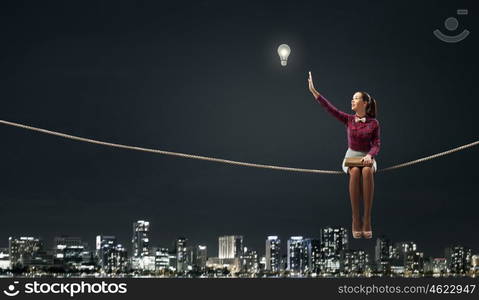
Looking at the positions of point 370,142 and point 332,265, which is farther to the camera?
point 332,265

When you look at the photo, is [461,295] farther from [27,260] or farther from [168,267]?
[168,267]

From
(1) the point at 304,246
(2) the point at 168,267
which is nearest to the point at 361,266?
(1) the point at 304,246

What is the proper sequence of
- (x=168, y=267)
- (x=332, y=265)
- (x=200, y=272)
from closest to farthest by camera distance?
(x=332, y=265) → (x=200, y=272) → (x=168, y=267)

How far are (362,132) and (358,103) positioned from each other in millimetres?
322

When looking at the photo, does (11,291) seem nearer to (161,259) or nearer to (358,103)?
(358,103)

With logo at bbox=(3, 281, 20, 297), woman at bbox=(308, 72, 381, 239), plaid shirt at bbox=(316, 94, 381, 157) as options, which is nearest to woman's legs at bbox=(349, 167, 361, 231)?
woman at bbox=(308, 72, 381, 239)

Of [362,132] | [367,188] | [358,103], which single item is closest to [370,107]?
[358,103]

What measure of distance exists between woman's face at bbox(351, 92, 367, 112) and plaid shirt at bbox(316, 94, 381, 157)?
0.32 ft

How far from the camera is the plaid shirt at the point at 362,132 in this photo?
9594 mm

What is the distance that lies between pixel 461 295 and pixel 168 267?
378ft

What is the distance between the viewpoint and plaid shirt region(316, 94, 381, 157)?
378 inches

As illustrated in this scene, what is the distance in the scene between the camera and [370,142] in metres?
9.64

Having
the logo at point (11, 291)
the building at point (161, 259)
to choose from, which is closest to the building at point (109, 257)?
the building at point (161, 259)

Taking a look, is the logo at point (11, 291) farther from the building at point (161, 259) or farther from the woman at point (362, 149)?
the building at point (161, 259)
